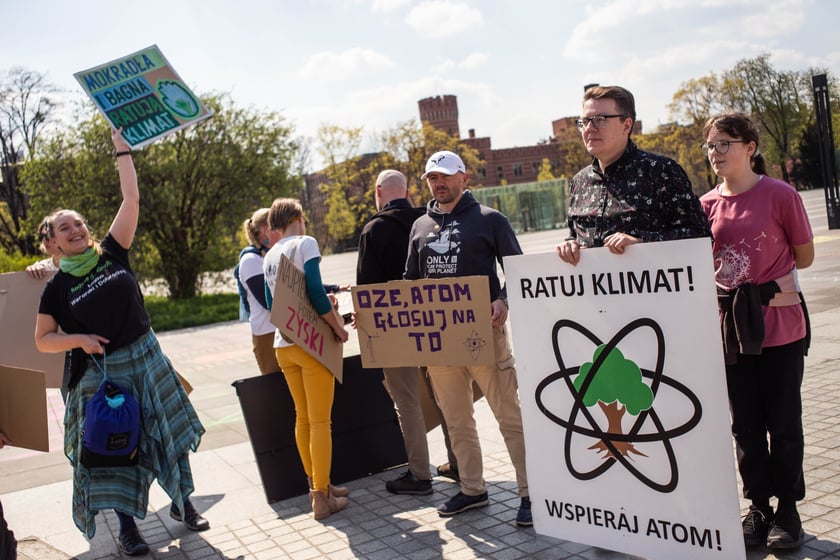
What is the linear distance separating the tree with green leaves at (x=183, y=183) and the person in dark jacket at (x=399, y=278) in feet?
61.0

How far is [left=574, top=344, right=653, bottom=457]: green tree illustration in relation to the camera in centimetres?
319

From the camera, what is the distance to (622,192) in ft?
11.1

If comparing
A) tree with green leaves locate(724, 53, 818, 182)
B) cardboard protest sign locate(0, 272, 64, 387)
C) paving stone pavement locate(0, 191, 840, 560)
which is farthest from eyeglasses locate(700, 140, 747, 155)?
tree with green leaves locate(724, 53, 818, 182)

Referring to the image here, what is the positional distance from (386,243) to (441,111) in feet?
340

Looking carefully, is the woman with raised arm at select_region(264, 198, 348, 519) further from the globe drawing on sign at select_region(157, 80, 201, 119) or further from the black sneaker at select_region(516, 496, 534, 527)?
the black sneaker at select_region(516, 496, 534, 527)

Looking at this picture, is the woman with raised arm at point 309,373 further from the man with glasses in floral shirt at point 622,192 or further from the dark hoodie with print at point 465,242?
the man with glasses in floral shirt at point 622,192

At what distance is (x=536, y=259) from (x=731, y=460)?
114cm

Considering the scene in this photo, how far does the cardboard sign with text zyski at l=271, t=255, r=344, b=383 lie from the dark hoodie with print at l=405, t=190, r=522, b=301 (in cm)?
74

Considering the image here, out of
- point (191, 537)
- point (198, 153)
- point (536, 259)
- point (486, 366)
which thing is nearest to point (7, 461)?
point (191, 537)

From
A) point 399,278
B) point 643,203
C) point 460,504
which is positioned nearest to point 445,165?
point 399,278

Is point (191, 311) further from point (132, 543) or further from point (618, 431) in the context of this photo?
point (618, 431)

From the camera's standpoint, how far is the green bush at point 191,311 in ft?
64.4

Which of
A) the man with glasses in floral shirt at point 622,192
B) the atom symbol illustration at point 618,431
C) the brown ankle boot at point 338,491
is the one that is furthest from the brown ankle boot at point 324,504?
the man with glasses in floral shirt at point 622,192

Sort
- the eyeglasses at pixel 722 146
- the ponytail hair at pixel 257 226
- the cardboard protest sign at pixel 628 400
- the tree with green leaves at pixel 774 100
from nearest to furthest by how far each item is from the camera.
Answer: the cardboard protest sign at pixel 628 400, the eyeglasses at pixel 722 146, the ponytail hair at pixel 257 226, the tree with green leaves at pixel 774 100
